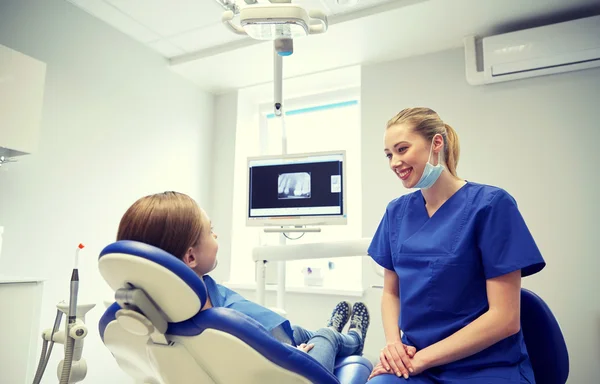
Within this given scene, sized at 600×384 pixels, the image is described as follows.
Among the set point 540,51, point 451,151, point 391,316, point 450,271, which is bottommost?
point 391,316

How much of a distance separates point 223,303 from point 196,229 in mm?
261

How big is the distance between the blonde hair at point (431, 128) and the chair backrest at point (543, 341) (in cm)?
42

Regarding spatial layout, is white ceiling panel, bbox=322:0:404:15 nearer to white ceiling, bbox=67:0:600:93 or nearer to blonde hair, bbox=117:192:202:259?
white ceiling, bbox=67:0:600:93

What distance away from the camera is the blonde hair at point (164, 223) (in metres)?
0.90

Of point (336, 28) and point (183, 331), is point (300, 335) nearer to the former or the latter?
point (183, 331)

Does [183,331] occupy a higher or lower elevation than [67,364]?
higher

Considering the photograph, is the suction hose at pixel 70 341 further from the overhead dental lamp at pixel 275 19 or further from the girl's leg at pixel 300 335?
the overhead dental lamp at pixel 275 19

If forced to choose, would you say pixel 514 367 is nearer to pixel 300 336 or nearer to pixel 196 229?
pixel 300 336

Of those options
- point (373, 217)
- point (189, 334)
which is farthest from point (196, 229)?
point (373, 217)

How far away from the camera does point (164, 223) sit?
3.00 ft

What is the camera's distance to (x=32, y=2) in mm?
2115

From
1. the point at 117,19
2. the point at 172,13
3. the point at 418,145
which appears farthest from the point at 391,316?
the point at 117,19

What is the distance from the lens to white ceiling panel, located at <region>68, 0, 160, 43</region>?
7.59 ft

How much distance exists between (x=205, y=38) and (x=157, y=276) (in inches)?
89.9
